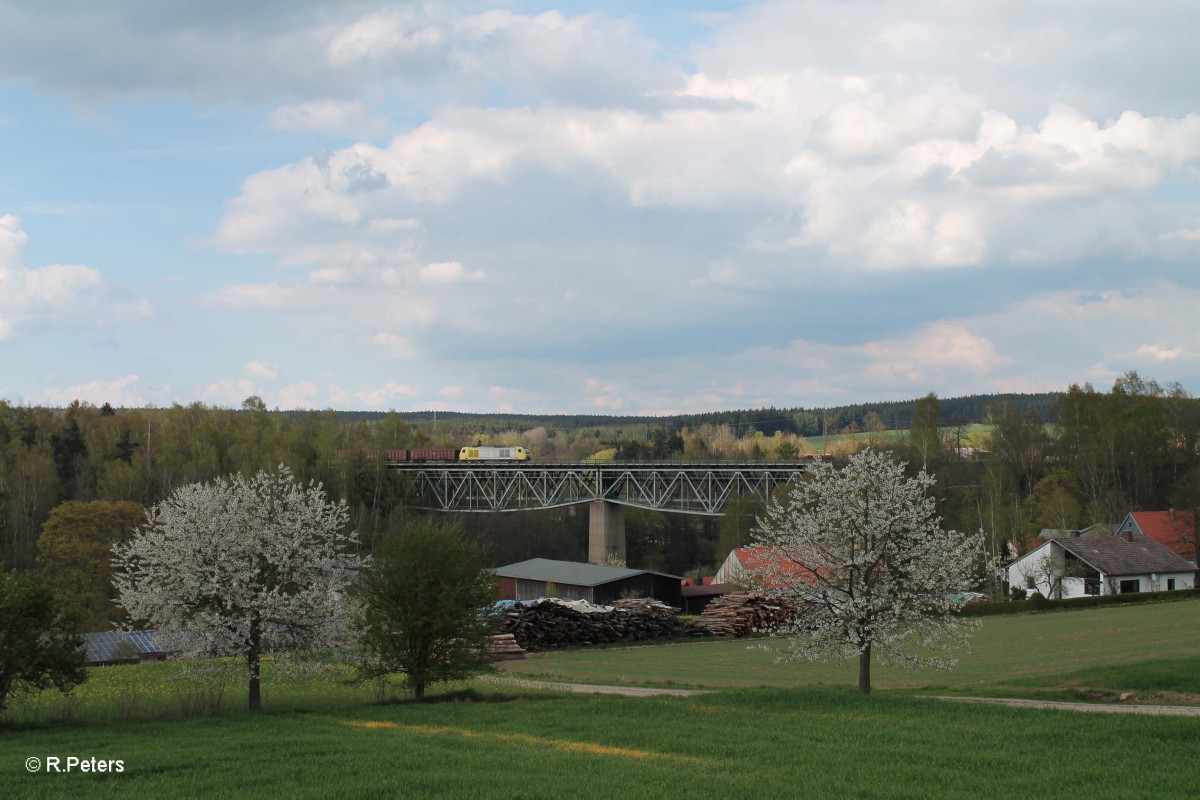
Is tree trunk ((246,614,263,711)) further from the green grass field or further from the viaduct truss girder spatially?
the viaduct truss girder

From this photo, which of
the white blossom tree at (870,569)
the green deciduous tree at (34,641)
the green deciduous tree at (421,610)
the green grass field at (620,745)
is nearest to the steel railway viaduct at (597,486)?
the green deciduous tree at (421,610)

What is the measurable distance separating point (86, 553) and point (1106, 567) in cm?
6907

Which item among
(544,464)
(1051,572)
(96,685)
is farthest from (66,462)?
(1051,572)

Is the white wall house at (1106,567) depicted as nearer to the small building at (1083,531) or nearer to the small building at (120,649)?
A: the small building at (1083,531)

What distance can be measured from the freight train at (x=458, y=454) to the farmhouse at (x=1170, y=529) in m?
73.8

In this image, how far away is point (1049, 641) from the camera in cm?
4597

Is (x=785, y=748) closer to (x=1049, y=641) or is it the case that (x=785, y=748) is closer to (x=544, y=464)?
(x=1049, y=641)

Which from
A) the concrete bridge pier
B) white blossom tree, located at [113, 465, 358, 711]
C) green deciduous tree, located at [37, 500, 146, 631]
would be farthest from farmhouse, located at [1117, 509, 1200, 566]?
green deciduous tree, located at [37, 500, 146, 631]

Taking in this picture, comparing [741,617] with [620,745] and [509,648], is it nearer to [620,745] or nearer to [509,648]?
[509,648]

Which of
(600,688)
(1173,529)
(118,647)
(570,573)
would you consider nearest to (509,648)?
(600,688)

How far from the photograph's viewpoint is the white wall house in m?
70.5

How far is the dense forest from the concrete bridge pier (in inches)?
403

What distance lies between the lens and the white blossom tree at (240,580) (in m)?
24.2

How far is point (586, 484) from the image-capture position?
111062 mm
